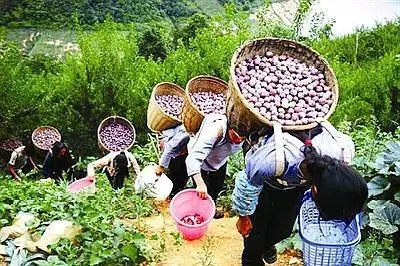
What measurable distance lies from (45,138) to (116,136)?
9.46 feet

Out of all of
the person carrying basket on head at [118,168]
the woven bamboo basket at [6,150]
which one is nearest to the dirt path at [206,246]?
the person carrying basket on head at [118,168]

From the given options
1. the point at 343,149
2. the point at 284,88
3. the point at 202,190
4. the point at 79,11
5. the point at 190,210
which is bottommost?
the point at 79,11

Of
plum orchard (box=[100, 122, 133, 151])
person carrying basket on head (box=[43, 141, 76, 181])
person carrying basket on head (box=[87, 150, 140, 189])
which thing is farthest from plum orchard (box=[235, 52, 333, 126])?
person carrying basket on head (box=[43, 141, 76, 181])

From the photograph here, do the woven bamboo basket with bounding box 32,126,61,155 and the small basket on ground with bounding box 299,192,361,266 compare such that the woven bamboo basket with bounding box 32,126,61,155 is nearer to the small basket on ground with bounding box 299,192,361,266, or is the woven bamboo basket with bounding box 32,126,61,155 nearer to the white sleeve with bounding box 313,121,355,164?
the small basket on ground with bounding box 299,192,361,266

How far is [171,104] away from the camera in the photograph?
498cm

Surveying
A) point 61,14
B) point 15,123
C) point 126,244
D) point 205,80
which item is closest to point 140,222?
point 126,244

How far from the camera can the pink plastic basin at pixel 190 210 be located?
3912 millimetres

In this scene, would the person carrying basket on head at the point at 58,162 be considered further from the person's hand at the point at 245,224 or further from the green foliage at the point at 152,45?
the green foliage at the point at 152,45

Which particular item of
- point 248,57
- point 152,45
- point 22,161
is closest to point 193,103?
point 248,57

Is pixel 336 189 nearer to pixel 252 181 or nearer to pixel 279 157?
pixel 279 157

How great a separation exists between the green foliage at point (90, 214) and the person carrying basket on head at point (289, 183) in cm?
67

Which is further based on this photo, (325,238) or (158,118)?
(158,118)

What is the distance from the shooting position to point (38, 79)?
11.0m

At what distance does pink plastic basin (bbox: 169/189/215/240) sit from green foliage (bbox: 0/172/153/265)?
10.7 inches
